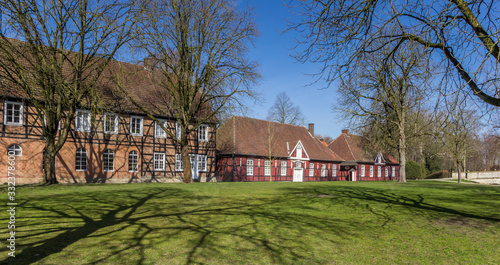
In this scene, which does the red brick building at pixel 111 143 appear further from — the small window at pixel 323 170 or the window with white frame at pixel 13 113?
the small window at pixel 323 170

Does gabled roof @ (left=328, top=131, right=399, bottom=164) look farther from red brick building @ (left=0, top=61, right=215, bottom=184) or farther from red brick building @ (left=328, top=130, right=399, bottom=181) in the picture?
red brick building @ (left=0, top=61, right=215, bottom=184)

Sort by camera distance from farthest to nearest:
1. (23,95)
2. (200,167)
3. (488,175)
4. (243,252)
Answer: (488,175), (200,167), (23,95), (243,252)

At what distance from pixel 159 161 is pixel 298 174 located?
19126 millimetres

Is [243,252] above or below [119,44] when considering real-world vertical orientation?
below

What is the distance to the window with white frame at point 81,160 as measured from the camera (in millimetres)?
24719

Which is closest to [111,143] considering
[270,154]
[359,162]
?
[270,154]

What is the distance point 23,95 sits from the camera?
863 inches

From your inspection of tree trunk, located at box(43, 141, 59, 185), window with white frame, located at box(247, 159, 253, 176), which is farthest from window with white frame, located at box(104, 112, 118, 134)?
window with white frame, located at box(247, 159, 253, 176)

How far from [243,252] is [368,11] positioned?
5.53 metres

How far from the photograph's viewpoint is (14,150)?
22.0 m

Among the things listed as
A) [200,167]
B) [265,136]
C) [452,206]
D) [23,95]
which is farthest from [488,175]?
[23,95]

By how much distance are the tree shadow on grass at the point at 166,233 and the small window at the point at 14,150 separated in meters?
14.0

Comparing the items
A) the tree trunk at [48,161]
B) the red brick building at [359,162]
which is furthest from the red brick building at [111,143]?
the red brick building at [359,162]

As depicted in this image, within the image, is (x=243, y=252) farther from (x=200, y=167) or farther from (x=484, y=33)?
(x=200, y=167)
